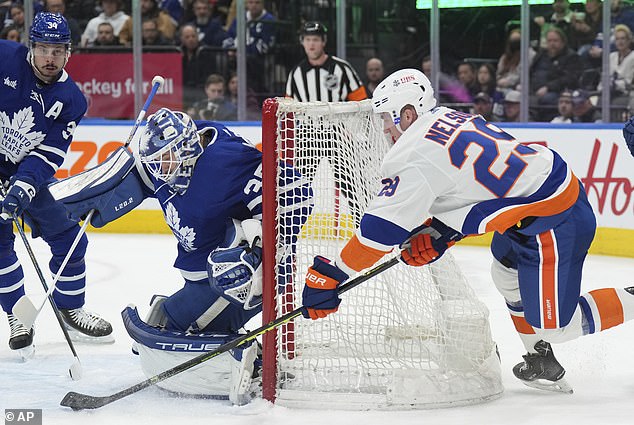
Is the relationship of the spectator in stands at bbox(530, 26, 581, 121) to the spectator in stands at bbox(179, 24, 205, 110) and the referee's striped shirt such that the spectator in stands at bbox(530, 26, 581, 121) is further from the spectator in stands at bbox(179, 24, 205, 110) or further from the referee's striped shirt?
the spectator in stands at bbox(179, 24, 205, 110)

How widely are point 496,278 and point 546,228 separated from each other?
38 centimetres

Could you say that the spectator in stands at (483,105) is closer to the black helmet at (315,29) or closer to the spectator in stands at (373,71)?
the spectator in stands at (373,71)

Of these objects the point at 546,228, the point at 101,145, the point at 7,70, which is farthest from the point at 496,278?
the point at 101,145

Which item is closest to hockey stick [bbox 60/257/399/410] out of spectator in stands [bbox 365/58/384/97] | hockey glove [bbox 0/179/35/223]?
hockey glove [bbox 0/179/35/223]

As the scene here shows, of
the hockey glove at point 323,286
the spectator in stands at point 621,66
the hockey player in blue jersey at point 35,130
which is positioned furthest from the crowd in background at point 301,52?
the hockey glove at point 323,286

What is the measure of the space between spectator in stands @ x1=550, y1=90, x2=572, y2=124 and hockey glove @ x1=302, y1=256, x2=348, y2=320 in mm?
3819

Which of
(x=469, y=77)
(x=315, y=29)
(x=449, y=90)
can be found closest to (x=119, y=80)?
(x=315, y=29)

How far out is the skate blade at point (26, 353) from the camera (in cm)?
385

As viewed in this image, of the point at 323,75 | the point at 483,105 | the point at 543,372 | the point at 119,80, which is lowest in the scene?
the point at 543,372

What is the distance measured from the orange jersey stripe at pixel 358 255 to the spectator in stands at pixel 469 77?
412 cm

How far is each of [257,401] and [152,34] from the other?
4575 millimetres

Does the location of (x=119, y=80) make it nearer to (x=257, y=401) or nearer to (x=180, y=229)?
(x=180, y=229)

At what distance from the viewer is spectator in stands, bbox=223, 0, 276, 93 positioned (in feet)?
23.2

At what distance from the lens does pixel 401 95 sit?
117 inches
